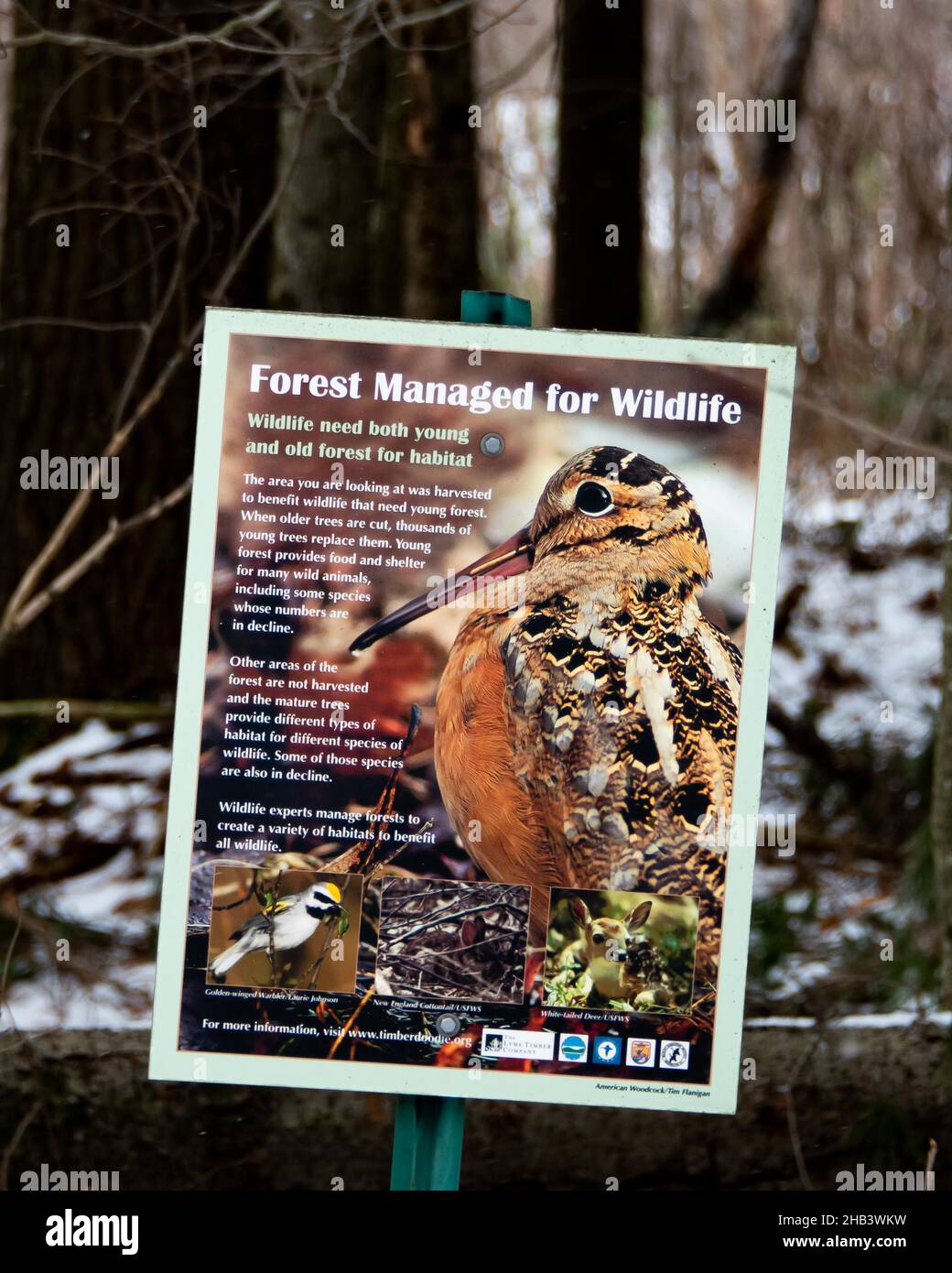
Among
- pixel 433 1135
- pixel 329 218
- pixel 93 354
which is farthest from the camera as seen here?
pixel 329 218

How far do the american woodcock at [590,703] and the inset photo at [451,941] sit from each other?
0.05 meters

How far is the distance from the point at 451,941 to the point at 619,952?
0.95 feet

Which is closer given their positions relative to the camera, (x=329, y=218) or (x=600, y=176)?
(x=329, y=218)

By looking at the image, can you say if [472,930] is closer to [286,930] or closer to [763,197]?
[286,930]

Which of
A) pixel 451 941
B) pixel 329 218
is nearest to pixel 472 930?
pixel 451 941

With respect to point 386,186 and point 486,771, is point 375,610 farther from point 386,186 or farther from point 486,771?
point 386,186

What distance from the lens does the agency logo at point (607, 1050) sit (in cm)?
243

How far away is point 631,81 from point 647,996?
5907 millimetres

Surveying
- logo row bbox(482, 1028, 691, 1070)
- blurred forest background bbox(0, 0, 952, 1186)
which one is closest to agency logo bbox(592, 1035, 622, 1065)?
logo row bbox(482, 1028, 691, 1070)

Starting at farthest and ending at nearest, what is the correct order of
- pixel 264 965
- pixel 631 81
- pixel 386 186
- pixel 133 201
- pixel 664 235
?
pixel 664 235 → pixel 631 81 → pixel 386 186 → pixel 133 201 → pixel 264 965

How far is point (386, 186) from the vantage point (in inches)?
241

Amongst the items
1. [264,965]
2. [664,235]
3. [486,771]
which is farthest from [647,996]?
[664,235]

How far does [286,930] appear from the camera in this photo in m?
2.43

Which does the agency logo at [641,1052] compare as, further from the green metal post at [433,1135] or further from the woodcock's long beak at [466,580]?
the woodcock's long beak at [466,580]
